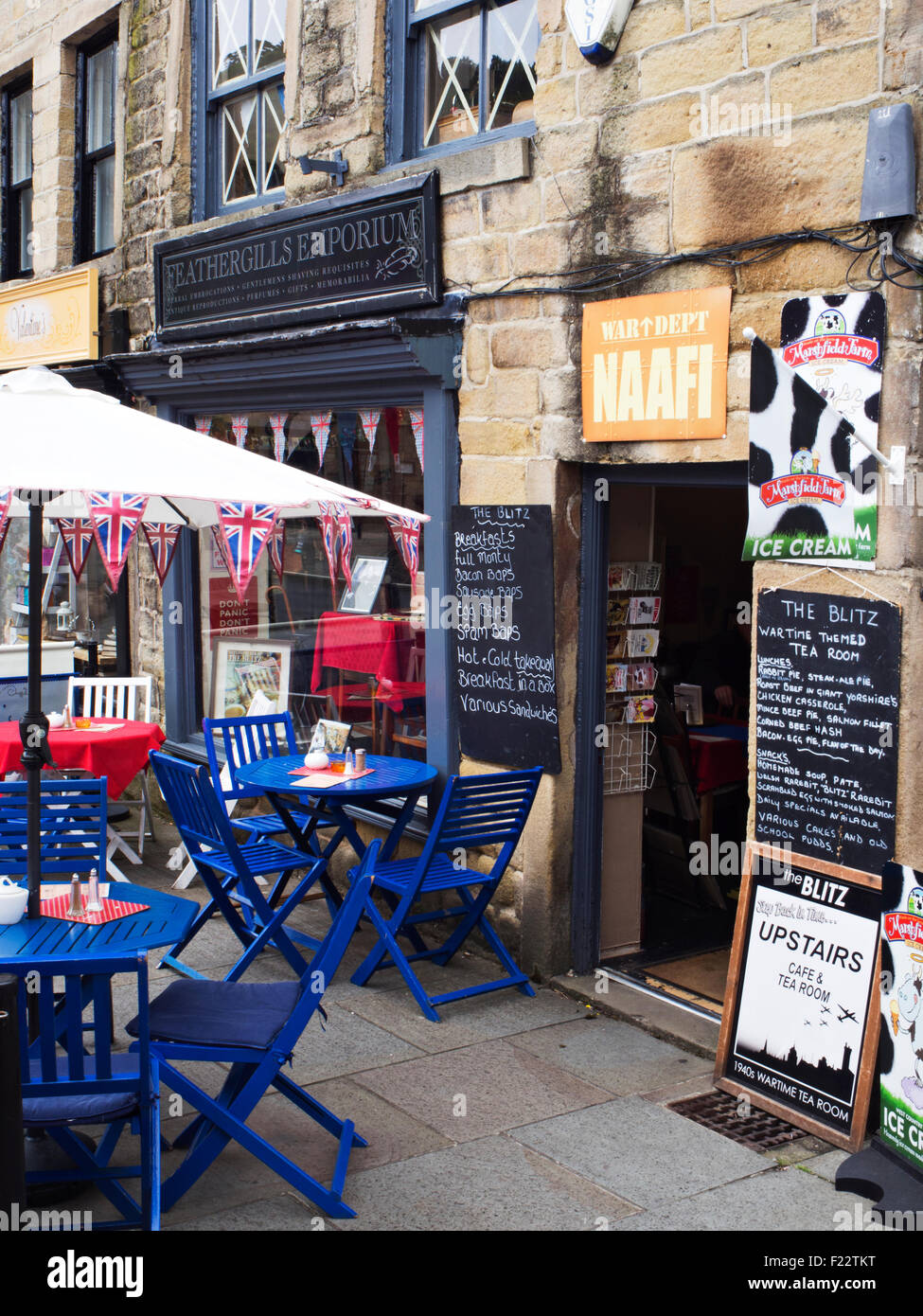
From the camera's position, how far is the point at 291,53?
25.1 ft

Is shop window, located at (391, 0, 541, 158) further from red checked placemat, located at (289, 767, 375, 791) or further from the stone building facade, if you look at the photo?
red checked placemat, located at (289, 767, 375, 791)

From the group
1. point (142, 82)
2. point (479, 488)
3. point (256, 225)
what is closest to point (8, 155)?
point (142, 82)

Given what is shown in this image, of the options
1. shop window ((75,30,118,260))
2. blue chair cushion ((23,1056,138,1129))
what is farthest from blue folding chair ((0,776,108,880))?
shop window ((75,30,118,260))

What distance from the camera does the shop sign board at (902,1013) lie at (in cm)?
406

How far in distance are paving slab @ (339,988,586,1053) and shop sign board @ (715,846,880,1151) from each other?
0.97m

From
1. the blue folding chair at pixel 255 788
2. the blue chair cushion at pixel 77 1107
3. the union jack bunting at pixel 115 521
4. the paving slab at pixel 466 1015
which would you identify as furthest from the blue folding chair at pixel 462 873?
the blue chair cushion at pixel 77 1107

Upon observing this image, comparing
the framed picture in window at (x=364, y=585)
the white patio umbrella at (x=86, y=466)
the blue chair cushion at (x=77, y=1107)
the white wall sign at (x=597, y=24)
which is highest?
the white wall sign at (x=597, y=24)

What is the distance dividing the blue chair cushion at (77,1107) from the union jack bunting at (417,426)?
391cm

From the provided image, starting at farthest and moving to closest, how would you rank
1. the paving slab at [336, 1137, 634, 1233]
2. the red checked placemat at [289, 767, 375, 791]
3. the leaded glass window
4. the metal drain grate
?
the leaded glass window, the red checked placemat at [289, 767, 375, 791], the metal drain grate, the paving slab at [336, 1137, 634, 1233]

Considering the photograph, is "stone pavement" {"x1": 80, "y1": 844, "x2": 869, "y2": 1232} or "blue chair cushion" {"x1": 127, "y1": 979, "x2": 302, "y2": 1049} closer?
"blue chair cushion" {"x1": 127, "y1": 979, "x2": 302, "y2": 1049}

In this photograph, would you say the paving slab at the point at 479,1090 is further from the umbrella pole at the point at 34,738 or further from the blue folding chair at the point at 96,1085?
the umbrella pole at the point at 34,738

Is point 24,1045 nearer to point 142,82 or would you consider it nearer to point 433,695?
point 433,695

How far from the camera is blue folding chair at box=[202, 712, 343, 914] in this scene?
21.5 ft

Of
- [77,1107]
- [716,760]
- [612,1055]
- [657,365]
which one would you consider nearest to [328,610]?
[716,760]
